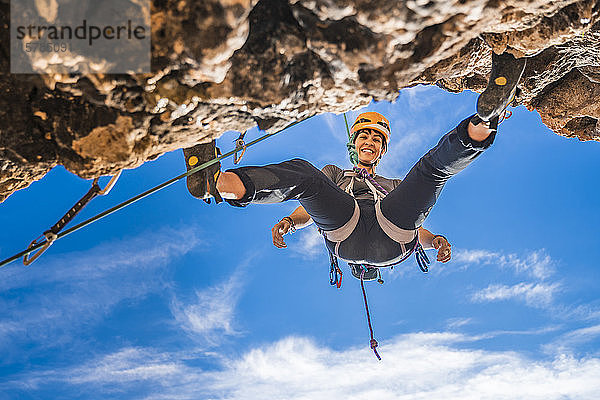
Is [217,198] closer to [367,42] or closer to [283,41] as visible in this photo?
[283,41]

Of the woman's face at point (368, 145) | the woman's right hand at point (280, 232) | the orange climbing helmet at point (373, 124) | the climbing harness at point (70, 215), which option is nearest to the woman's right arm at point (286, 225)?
the woman's right hand at point (280, 232)

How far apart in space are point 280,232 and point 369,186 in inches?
33.5

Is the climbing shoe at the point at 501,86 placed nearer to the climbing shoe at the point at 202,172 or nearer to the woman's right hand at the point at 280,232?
the climbing shoe at the point at 202,172

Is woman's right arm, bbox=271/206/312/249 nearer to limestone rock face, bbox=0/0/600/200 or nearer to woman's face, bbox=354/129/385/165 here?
woman's face, bbox=354/129/385/165

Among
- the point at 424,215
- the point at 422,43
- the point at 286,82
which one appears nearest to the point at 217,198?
the point at 286,82

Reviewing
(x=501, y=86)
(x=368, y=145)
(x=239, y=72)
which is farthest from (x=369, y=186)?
(x=239, y=72)

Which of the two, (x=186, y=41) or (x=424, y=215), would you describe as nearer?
(x=186, y=41)

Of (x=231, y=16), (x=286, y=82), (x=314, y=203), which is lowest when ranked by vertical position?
(x=231, y=16)

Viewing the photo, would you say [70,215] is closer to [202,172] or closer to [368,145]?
[202,172]

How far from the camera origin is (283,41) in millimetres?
1502

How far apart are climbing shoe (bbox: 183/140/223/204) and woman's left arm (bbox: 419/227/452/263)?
2.01m

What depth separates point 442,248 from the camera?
345 cm

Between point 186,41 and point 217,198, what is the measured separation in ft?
3.69

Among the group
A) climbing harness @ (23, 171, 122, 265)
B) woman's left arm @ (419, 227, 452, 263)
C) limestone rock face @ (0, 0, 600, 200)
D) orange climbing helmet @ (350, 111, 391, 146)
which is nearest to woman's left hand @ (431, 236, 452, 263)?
woman's left arm @ (419, 227, 452, 263)
